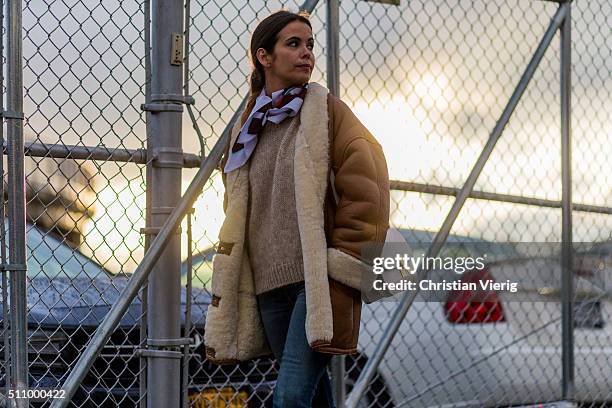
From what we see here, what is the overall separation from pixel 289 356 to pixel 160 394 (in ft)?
2.24

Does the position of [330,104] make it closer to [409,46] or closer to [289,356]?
[289,356]

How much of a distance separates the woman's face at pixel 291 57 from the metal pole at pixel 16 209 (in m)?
0.85

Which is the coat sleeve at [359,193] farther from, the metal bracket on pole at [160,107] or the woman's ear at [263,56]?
the metal bracket on pole at [160,107]

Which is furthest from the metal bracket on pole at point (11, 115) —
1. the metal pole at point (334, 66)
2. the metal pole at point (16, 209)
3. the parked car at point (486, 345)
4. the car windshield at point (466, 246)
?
the car windshield at point (466, 246)

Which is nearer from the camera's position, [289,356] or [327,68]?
[289,356]

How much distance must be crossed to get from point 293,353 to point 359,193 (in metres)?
0.57

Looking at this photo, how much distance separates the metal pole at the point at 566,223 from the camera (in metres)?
5.64

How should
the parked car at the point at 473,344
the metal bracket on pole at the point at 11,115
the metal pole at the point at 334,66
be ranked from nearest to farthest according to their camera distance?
the metal bracket on pole at the point at 11,115, the metal pole at the point at 334,66, the parked car at the point at 473,344

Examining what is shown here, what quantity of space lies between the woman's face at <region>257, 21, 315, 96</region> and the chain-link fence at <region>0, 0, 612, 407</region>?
1.35ft

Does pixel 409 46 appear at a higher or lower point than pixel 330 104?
higher

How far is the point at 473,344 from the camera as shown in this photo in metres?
5.68

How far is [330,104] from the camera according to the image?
368 cm

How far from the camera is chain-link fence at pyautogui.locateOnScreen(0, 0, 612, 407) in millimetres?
3994

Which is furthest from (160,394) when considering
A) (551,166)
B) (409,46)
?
(551,166)
